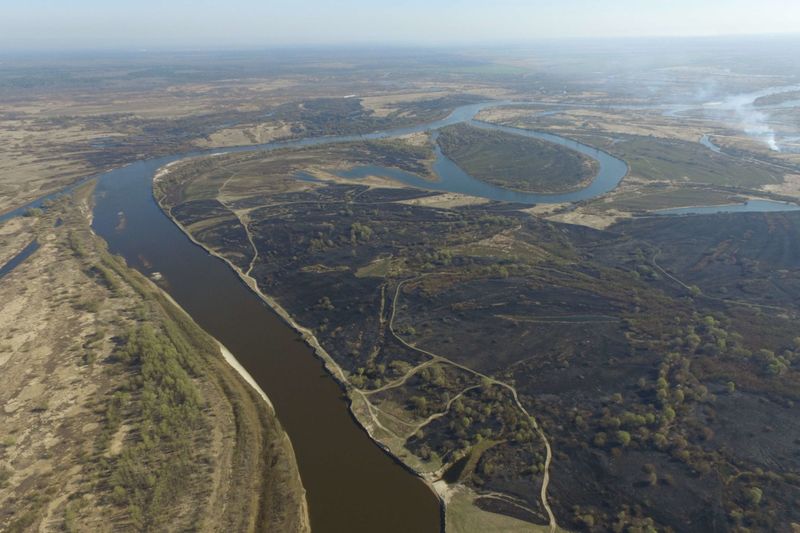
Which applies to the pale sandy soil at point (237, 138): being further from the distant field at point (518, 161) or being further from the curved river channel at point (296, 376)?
the distant field at point (518, 161)

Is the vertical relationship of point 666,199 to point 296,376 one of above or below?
above

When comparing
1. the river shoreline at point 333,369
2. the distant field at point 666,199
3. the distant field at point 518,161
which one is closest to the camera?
the river shoreline at point 333,369

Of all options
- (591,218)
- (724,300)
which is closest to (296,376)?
(724,300)

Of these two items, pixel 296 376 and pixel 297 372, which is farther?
pixel 297 372

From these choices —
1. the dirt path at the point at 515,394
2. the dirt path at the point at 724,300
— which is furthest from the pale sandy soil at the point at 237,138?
the dirt path at the point at 724,300

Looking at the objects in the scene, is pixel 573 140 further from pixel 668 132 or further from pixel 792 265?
pixel 792 265

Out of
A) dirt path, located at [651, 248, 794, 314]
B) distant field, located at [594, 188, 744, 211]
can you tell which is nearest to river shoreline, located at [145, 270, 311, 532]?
dirt path, located at [651, 248, 794, 314]

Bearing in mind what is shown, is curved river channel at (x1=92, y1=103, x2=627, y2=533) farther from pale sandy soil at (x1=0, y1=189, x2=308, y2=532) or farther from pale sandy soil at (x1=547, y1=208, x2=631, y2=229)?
pale sandy soil at (x1=547, y1=208, x2=631, y2=229)

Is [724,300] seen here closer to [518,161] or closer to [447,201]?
[447,201]

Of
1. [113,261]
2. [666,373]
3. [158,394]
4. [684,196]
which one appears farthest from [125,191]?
[684,196]
